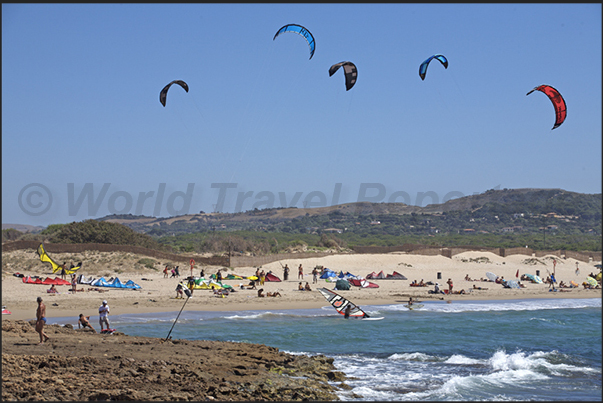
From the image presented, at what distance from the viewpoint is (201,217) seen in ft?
449

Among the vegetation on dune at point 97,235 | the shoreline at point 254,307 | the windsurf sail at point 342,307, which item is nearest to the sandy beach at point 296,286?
the shoreline at point 254,307

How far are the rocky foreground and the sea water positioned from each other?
117 cm

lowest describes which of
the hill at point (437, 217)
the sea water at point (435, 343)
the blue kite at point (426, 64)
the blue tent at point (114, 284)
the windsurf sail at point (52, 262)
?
the sea water at point (435, 343)

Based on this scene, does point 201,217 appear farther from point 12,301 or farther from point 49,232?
point 12,301

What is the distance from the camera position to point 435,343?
16.4 m

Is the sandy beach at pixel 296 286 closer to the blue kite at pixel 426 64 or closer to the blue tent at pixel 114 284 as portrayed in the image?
the blue tent at pixel 114 284

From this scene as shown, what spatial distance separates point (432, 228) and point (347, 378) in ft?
324

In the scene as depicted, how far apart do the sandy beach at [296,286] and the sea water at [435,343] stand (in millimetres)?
1507

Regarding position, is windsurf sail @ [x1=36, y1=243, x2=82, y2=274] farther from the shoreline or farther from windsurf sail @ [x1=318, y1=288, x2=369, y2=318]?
windsurf sail @ [x1=318, y1=288, x2=369, y2=318]

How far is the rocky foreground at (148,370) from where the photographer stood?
8.75 m

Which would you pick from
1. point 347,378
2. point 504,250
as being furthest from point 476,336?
point 504,250

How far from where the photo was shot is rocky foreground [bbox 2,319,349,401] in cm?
875

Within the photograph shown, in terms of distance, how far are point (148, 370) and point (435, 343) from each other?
9.36 meters

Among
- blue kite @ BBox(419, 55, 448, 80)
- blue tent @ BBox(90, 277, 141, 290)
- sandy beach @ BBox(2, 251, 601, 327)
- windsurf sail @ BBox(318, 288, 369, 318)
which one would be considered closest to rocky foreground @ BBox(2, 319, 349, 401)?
sandy beach @ BBox(2, 251, 601, 327)
